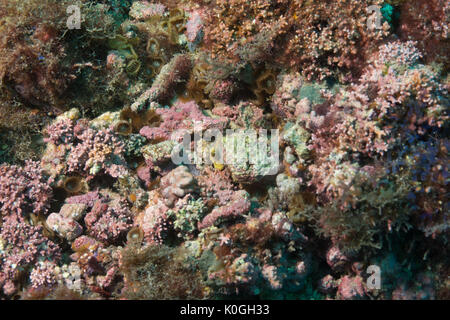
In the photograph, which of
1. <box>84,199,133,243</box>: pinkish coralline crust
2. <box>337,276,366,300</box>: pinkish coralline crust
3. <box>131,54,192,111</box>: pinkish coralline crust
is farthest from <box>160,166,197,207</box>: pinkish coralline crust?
<box>337,276,366,300</box>: pinkish coralline crust

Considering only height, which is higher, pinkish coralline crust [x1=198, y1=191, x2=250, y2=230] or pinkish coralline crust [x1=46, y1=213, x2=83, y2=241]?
pinkish coralline crust [x1=198, y1=191, x2=250, y2=230]

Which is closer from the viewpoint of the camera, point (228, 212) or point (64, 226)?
point (228, 212)

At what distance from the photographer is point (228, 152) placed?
16.8 feet

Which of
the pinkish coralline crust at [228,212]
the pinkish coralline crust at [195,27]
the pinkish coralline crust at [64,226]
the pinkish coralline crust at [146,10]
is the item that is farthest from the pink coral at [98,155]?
the pinkish coralline crust at [146,10]

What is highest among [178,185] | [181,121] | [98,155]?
[181,121]

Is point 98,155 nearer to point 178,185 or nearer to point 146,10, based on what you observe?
point 178,185

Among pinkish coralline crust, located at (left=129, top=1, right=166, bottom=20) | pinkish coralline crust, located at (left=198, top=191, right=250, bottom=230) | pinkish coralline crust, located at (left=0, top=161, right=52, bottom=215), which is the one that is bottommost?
pinkish coralline crust, located at (left=198, top=191, right=250, bottom=230)

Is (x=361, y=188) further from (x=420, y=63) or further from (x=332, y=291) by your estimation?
(x=420, y=63)

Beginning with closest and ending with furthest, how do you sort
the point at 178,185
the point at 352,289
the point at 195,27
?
the point at 352,289 → the point at 178,185 → the point at 195,27

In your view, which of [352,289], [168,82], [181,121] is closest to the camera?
[352,289]

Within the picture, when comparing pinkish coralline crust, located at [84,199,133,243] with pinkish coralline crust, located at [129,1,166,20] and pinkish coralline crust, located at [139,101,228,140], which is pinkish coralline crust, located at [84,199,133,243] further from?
pinkish coralline crust, located at [129,1,166,20]

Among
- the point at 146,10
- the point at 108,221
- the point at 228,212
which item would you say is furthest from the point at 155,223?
the point at 146,10

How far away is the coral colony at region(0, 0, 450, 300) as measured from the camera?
4590 mm
